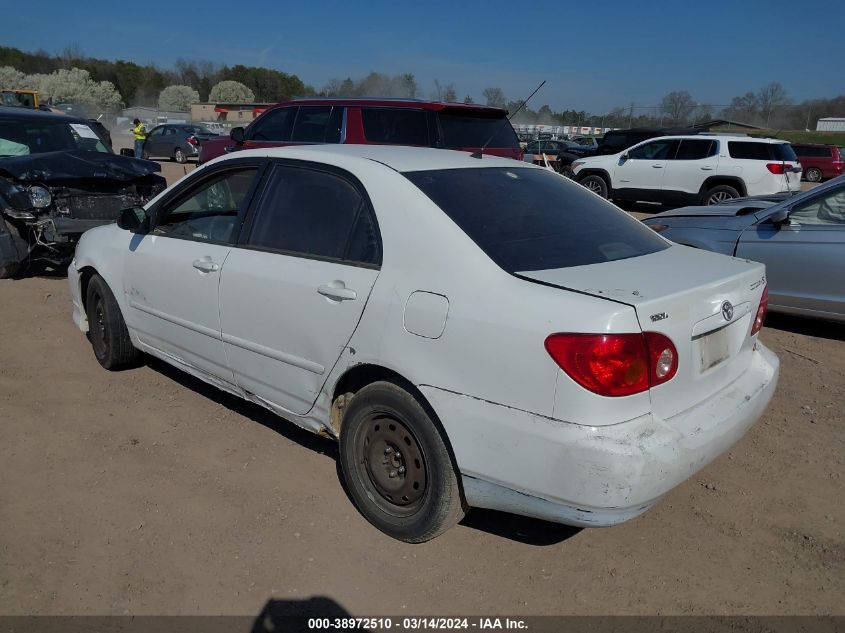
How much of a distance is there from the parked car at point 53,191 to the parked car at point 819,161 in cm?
2611

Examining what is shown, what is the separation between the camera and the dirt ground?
276 cm

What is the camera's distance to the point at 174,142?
91.0 ft

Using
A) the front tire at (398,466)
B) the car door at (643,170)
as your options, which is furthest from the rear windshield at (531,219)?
the car door at (643,170)

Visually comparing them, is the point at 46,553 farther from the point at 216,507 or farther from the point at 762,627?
the point at 762,627

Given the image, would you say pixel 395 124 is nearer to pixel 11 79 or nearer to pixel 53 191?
pixel 53 191

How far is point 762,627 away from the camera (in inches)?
103

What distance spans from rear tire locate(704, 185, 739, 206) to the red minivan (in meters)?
6.13

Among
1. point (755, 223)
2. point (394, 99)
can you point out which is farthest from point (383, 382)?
point (394, 99)

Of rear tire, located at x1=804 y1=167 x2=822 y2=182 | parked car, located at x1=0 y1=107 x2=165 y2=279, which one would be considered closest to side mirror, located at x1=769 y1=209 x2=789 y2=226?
parked car, located at x1=0 y1=107 x2=165 y2=279

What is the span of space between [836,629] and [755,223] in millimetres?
4590

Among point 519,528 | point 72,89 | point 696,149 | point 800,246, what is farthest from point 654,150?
point 72,89

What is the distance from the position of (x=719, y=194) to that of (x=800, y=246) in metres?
7.94

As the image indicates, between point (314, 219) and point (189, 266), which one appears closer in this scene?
point (314, 219)

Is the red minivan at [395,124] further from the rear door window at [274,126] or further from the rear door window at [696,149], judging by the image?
the rear door window at [696,149]
